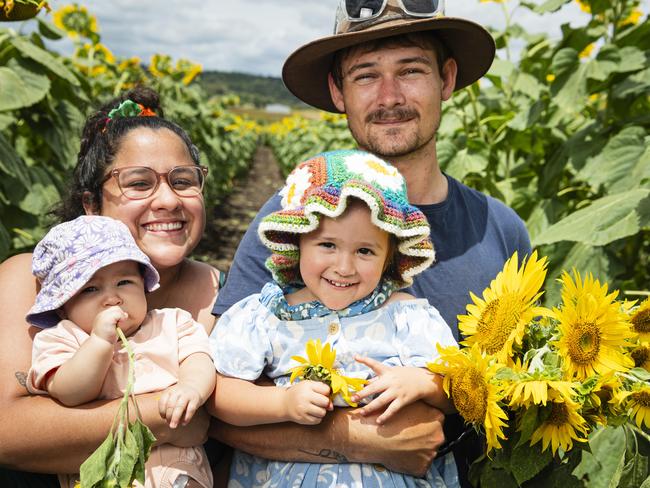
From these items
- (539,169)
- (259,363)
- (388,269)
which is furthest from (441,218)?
(539,169)

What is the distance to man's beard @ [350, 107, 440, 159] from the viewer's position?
1981 millimetres

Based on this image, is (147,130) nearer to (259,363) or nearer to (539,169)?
(259,363)

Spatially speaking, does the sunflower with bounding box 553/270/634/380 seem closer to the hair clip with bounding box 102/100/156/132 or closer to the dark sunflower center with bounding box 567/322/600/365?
the dark sunflower center with bounding box 567/322/600/365

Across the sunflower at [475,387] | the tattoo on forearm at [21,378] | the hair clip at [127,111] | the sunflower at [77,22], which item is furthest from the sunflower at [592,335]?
the sunflower at [77,22]

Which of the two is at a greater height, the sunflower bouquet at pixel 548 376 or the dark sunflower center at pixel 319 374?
the sunflower bouquet at pixel 548 376

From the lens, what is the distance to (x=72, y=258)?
4.94 ft

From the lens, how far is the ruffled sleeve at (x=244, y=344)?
156 centimetres

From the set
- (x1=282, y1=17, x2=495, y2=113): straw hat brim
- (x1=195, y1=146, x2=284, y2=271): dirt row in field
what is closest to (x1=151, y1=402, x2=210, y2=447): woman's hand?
(x1=282, y1=17, x2=495, y2=113): straw hat brim

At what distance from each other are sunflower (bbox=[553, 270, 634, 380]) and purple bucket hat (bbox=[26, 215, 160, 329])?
0.92 metres

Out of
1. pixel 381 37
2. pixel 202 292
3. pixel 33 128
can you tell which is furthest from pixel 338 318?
pixel 33 128

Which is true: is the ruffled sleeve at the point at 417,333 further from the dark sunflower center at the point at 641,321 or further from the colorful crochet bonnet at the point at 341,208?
the dark sunflower center at the point at 641,321

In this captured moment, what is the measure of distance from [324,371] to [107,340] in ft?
1.51

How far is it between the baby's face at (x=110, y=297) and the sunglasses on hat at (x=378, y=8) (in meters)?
0.99

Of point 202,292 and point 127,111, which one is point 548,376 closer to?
point 202,292
